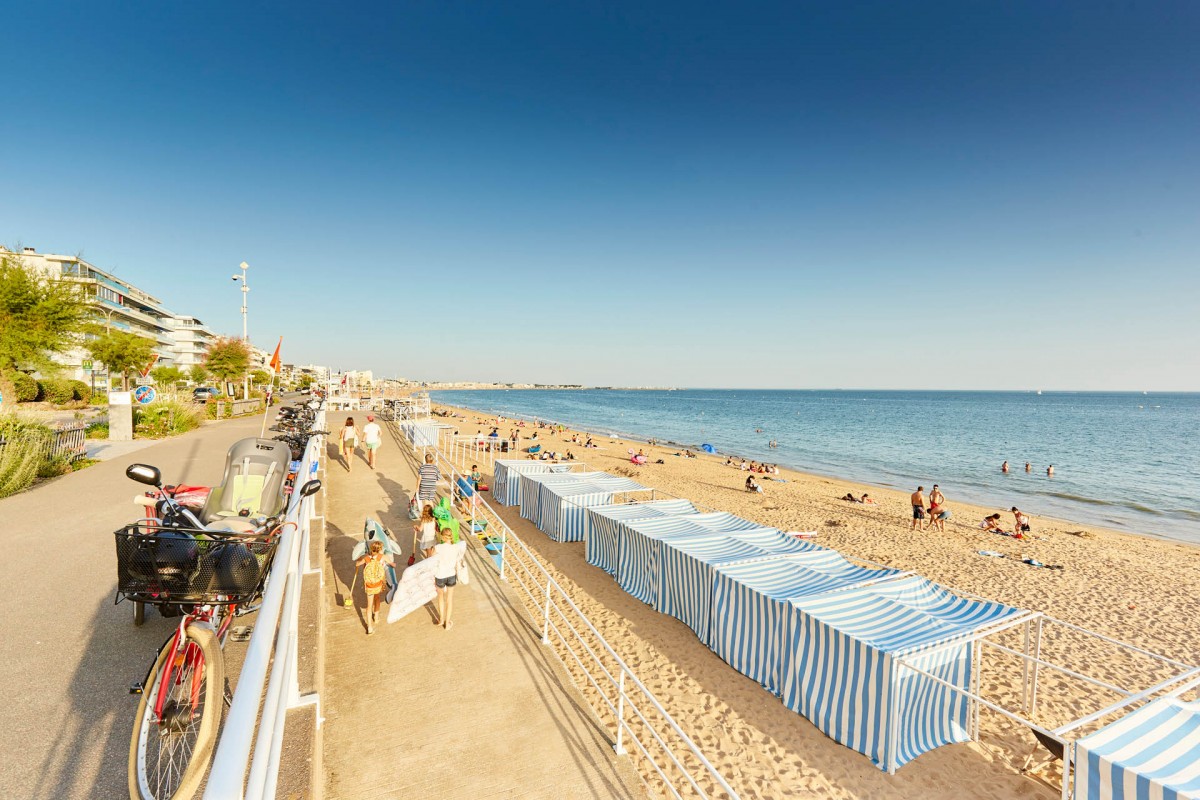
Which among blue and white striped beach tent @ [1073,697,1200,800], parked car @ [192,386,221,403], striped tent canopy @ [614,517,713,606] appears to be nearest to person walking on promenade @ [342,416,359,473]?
striped tent canopy @ [614,517,713,606]

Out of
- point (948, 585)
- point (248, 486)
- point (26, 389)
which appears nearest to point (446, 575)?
Result: point (248, 486)

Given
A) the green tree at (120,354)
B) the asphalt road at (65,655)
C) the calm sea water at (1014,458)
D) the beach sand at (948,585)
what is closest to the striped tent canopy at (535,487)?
the beach sand at (948,585)

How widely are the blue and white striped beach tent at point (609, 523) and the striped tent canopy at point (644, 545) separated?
0.24m

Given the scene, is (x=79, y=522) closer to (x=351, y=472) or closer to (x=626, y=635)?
(x=351, y=472)

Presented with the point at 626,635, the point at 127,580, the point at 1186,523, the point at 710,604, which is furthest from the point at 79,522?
the point at 1186,523

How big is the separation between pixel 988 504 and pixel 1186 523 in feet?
25.4

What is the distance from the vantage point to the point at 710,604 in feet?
27.0

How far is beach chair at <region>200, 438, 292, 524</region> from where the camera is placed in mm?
4566

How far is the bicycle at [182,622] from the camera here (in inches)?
107

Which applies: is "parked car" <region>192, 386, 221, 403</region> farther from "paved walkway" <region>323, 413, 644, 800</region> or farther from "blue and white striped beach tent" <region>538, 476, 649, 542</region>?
"paved walkway" <region>323, 413, 644, 800</region>

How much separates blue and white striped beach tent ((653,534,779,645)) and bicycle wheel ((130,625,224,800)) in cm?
673

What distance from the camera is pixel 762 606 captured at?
726cm

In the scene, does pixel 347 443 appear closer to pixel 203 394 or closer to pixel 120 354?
pixel 120 354

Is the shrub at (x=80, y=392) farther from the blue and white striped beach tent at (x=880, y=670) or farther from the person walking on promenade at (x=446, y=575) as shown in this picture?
the blue and white striped beach tent at (x=880, y=670)
